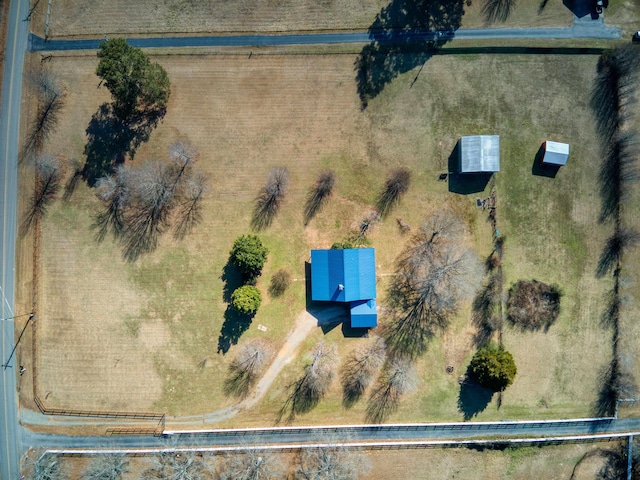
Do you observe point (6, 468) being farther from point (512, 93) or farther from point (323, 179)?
point (512, 93)

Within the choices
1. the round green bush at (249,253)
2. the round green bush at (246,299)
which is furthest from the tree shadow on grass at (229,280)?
the round green bush at (246,299)

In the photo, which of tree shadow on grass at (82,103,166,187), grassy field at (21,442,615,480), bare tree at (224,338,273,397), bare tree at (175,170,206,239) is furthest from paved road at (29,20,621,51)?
grassy field at (21,442,615,480)

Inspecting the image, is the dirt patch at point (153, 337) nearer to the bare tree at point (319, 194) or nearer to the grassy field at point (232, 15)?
the bare tree at point (319, 194)

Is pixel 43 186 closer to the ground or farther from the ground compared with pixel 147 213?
farther from the ground

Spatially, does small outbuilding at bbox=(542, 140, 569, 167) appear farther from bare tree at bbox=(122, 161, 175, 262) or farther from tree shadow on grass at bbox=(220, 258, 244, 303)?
bare tree at bbox=(122, 161, 175, 262)

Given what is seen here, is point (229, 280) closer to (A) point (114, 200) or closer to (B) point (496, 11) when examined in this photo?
(A) point (114, 200)

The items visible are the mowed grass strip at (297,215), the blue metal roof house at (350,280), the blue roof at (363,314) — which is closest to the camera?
the blue metal roof house at (350,280)

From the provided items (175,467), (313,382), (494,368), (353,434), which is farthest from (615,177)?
(175,467)

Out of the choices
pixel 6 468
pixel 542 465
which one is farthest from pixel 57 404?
pixel 542 465
